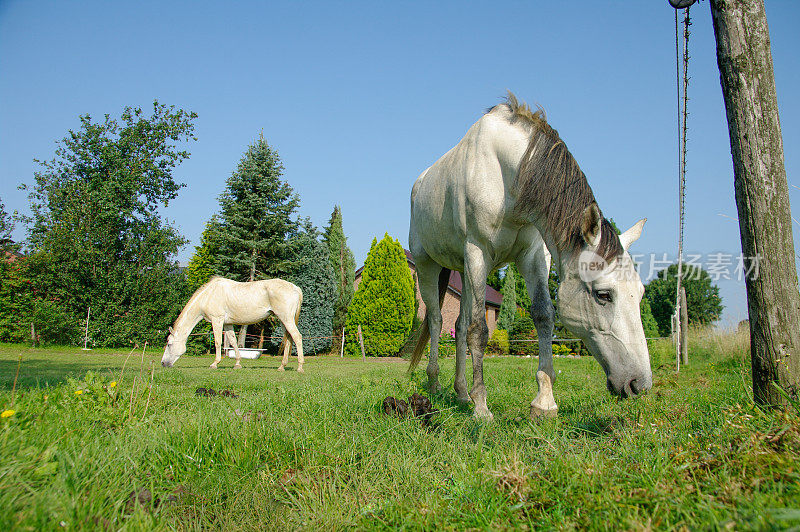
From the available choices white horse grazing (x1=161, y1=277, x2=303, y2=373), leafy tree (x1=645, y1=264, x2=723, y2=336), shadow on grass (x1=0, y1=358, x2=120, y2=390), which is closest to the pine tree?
white horse grazing (x1=161, y1=277, x2=303, y2=373)

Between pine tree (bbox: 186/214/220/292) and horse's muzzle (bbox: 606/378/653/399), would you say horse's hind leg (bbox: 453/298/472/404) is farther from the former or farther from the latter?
→ pine tree (bbox: 186/214/220/292)

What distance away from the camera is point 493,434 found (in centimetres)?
286

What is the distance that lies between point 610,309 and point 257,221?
900 inches

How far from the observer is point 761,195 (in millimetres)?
2609

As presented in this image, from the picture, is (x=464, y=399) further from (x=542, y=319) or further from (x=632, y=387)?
(x=632, y=387)

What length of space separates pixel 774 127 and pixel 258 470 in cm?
342

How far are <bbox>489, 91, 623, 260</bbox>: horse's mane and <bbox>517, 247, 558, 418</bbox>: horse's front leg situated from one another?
725 mm

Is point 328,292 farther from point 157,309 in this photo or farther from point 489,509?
point 489,509

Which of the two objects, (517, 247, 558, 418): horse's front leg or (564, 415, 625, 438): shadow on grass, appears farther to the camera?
(517, 247, 558, 418): horse's front leg

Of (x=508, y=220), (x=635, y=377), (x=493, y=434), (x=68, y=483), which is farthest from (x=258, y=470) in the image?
(x=508, y=220)

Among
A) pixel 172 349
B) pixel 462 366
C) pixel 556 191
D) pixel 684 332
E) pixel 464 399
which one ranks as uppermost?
pixel 556 191

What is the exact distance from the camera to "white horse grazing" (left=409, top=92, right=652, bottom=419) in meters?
3.12

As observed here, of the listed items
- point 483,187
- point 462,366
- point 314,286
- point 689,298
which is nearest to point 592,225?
point 483,187

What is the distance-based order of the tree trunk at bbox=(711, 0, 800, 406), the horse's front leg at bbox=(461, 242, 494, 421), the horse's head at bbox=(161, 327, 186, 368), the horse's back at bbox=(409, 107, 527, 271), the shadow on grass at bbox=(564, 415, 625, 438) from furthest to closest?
the horse's head at bbox=(161, 327, 186, 368) < the horse's front leg at bbox=(461, 242, 494, 421) < the horse's back at bbox=(409, 107, 527, 271) < the shadow on grass at bbox=(564, 415, 625, 438) < the tree trunk at bbox=(711, 0, 800, 406)
